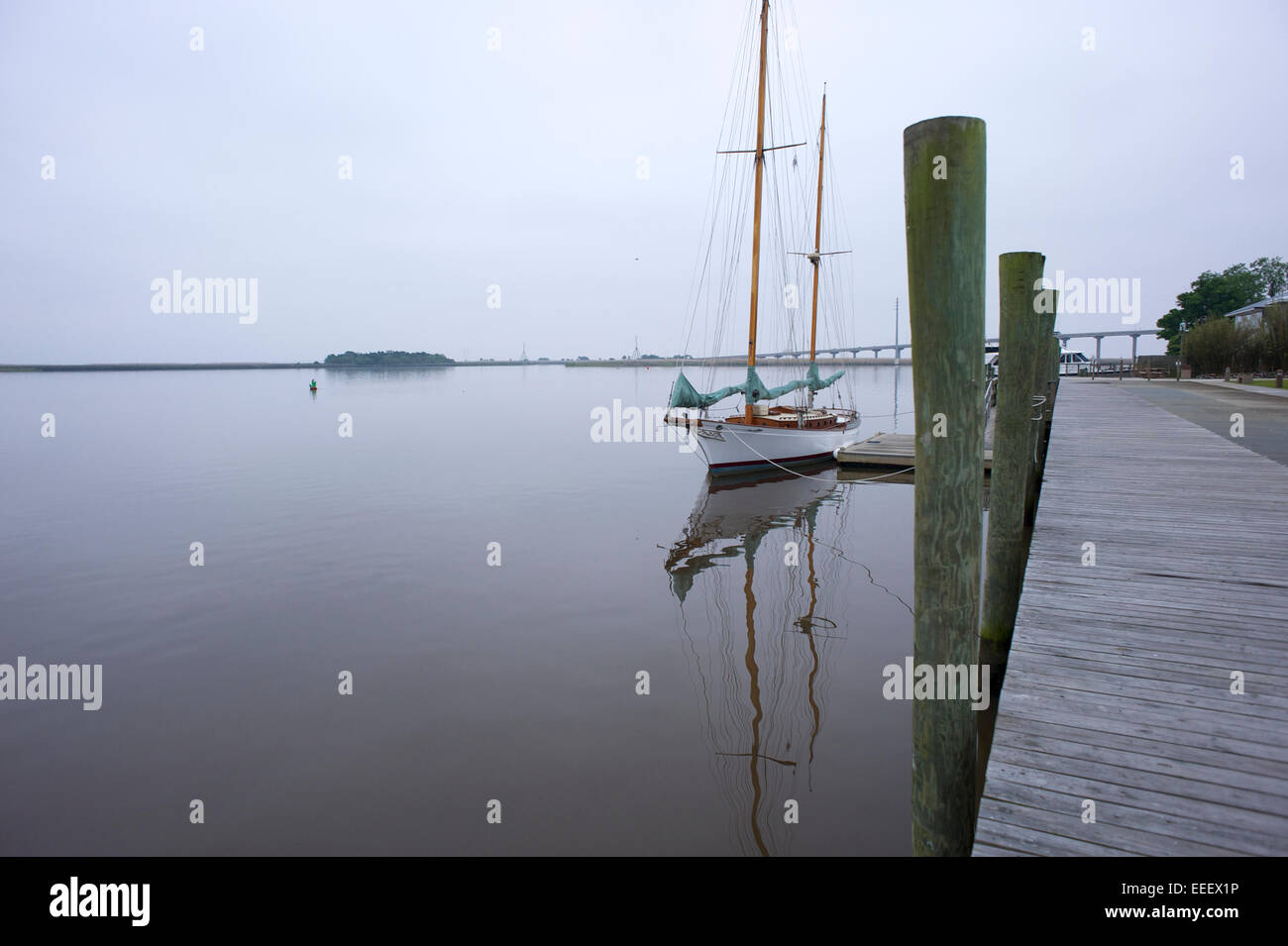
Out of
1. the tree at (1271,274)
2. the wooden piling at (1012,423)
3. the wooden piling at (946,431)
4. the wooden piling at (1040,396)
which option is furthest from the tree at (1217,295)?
the wooden piling at (946,431)

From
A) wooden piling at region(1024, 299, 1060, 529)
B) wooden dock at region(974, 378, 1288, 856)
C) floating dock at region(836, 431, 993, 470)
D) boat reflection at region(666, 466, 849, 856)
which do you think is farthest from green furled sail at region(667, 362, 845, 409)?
wooden dock at region(974, 378, 1288, 856)

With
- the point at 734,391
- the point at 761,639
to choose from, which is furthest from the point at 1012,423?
the point at 734,391

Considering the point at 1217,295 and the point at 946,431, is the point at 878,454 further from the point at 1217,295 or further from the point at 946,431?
the point at 1217,295

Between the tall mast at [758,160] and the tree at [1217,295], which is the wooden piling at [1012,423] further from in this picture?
the tree at [1217,295]

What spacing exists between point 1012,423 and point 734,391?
16692mm

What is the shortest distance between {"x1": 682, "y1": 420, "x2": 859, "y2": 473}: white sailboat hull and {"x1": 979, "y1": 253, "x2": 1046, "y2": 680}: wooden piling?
15705 mm

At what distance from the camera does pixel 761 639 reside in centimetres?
Result: 1015

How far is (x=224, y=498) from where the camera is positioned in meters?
20.4

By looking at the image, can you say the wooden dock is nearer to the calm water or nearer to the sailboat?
the calm water

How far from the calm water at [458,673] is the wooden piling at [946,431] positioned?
7.71 feet

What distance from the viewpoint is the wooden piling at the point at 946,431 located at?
10.9ft

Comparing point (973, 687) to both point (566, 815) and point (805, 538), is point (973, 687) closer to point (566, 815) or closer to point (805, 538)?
point (566, 815)
